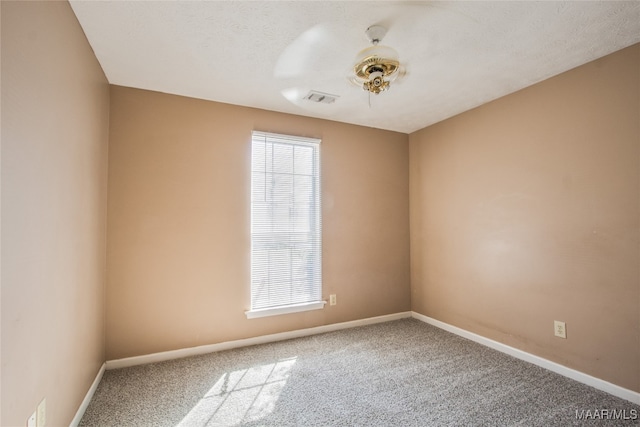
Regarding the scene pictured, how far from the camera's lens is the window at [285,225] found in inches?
127

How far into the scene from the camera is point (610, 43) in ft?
6.99

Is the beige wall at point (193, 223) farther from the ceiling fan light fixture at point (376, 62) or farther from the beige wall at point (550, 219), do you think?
the ceiling fan light fixture at point (376, 62)

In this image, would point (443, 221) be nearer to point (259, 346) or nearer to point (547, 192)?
point (547, 192)

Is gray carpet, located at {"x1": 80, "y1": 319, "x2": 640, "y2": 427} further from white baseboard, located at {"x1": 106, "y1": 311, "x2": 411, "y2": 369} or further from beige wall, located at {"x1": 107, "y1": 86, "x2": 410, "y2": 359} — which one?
beige wall, located at {"x1": 107, "y1": 86, "x2": 410, "y2": 359}

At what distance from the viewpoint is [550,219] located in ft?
8.57

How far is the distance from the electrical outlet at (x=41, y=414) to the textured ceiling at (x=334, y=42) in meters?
2.04

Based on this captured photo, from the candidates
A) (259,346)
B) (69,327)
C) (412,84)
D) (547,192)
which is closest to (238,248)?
(259,346)

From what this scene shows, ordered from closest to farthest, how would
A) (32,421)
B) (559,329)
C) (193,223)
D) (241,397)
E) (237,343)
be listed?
1. (32,421)
2. (241,397)
3. (559,329)
4. (193,223)
5. (237,343)

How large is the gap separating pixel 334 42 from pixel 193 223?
1.96m

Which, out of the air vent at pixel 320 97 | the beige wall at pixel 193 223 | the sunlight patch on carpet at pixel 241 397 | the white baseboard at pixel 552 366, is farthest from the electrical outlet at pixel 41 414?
the white baseboard at pixel 552 366

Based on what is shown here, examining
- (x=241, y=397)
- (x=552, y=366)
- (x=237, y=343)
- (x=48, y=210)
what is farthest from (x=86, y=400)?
(x=552, y=366)

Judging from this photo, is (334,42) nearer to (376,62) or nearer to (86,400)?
(376,62)

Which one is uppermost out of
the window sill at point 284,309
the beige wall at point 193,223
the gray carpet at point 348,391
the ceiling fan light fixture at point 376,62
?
the ceiling fan light fixture at point 376,62

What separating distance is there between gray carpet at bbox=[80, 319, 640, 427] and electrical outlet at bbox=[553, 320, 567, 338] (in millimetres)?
316
